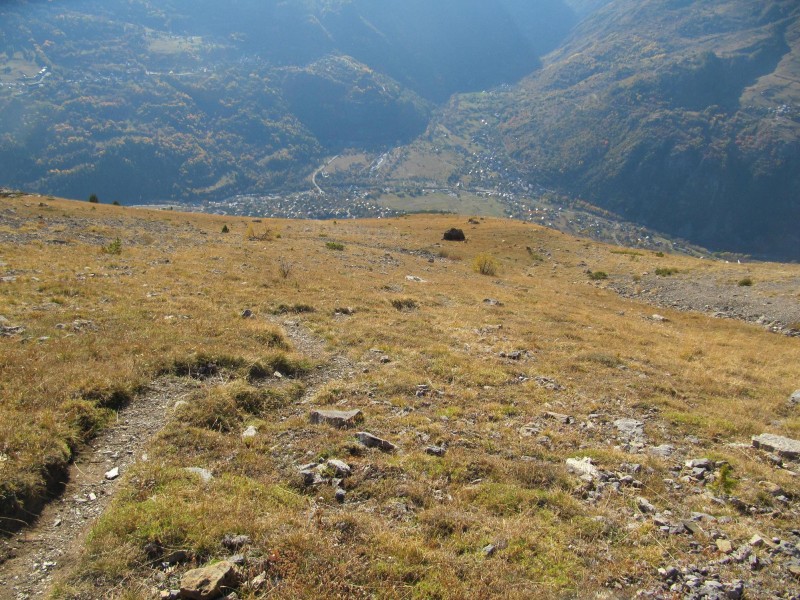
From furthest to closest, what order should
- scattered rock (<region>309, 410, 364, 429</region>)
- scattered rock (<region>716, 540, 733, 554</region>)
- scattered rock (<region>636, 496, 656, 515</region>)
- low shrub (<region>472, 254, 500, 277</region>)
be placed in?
low shrub (<region>472, 254, 500, 277</region>)
scattered rock (<region>309, 410, 364, 429</region>)
scattered rock (<region>636, 496, 656, 515</region>)
scattered rock (<region>716, 540, 733, 554</region>)

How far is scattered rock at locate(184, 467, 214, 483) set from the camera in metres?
7.26

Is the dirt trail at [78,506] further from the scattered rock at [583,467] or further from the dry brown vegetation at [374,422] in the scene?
the scattered rock at [583,467]

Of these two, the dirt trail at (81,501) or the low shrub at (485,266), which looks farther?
the low shrub at (485,266)

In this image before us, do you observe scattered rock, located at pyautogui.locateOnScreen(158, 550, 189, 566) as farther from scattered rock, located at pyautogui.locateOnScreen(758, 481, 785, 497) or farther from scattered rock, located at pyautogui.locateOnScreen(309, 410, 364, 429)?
scattered rock, located at pyautogui.locateOnScreen(758, 481, 785, 497)

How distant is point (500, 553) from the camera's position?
6.23 m


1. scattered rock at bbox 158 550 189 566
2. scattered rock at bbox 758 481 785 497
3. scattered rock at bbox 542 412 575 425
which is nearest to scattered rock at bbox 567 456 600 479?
scattered rock at bbox 542 412 575 425

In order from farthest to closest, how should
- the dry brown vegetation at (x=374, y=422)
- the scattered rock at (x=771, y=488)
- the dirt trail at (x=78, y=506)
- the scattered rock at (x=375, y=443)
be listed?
the scattered rock at (x=375, y=443)
the scattered rock at (x=771, y=488)
the dry brown vegetation at (x=374, y=422)
the dirt trail at (x=78, y=506)

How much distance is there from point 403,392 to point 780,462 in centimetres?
860

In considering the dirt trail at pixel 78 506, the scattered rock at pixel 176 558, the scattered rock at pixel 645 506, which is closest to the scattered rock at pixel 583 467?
the scattered rock at pixel 645 506

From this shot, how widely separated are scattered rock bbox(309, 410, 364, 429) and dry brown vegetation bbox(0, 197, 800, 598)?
31cm

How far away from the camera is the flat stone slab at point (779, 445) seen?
388 inches

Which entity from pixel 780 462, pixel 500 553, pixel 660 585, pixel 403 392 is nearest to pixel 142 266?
pixel 403 392

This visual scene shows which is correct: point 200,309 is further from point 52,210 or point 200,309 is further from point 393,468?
point 52,210

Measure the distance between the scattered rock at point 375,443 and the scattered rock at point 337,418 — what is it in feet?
2.44
